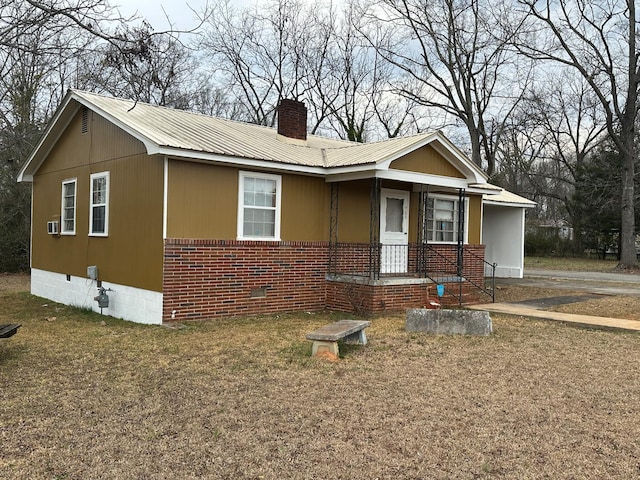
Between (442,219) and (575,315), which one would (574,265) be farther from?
(575,315)

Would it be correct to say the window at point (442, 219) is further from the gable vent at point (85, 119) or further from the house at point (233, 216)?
the gable vent at point (85, 119)

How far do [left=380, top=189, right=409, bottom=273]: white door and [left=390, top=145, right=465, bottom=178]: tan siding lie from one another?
3.89 ft

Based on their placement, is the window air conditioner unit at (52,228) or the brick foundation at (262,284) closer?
the brick foundation at (262,284)

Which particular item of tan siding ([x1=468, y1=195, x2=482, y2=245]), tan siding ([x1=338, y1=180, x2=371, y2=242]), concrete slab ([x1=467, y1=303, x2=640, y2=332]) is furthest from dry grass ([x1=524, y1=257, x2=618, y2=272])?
tan siding ([x1=338, y1=180, x2=371, y2=242])

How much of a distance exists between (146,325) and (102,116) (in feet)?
14.7

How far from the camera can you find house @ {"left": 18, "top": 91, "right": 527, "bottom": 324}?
392 inches

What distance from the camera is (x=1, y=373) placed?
6.25m

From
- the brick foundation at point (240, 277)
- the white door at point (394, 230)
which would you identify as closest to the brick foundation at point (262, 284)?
the brick foundation at point (240, 277)

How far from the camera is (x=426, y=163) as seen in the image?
1191 cm

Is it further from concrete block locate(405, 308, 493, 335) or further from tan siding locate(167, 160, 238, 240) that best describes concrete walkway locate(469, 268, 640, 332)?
tan siding locate(167, 160, 238, 240)

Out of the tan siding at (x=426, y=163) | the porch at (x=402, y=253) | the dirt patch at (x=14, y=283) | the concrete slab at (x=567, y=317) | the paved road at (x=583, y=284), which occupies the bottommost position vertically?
the dirt patch at (x=14, y=283)

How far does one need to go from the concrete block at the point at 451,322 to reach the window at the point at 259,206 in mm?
3500

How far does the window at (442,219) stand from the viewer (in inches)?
Result: 547

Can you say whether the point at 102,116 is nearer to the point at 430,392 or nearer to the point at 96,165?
the point at 96,165
